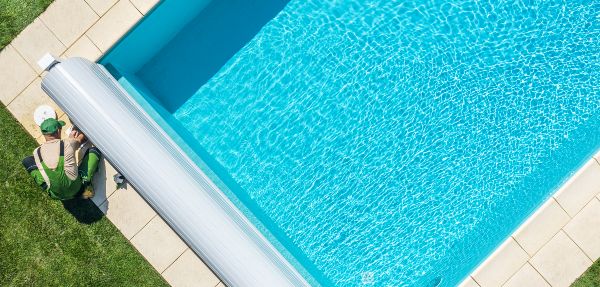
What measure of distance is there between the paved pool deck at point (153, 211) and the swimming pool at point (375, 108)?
2.20ft

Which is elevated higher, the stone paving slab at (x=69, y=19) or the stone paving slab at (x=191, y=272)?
the stone paving slab at (x=69, y=19)

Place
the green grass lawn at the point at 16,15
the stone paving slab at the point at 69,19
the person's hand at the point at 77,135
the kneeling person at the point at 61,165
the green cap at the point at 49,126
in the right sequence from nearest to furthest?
the kneeling person at the point at 61,165 < the green cap at the point at 49,126 < the person's hand at the point at 77,135 < the stone paving slab at the point at 69,19 < the green grass lawn at the point at 16,15

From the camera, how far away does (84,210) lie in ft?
21.6

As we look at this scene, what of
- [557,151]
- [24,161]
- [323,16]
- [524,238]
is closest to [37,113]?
[24,161]

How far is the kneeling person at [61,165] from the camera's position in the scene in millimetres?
6047

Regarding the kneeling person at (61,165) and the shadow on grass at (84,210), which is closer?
the kneeling person at (61,165)

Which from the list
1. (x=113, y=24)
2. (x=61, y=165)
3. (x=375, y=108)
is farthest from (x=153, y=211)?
(x=375, y=108)

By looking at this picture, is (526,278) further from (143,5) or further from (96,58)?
(96,58)

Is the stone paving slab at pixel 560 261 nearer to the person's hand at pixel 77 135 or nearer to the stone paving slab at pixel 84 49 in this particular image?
the person's hand at pixel 77 135

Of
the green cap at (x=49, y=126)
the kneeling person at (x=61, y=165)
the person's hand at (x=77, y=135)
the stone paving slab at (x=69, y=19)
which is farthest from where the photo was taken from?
the stone paving slab at (x=69, y=19)

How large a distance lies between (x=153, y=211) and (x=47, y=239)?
1.29 metres

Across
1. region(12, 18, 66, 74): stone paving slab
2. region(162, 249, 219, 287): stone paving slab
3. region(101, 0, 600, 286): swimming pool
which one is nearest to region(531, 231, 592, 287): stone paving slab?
region(101, 0, 600, 286): swimming pool

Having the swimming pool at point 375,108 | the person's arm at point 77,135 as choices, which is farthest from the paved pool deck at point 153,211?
the swimming pool at point 375,108

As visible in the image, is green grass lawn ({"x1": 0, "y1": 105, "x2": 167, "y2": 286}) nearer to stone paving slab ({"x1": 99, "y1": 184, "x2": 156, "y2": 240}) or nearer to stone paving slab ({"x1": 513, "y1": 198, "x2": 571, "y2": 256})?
stone paving slab ({"x1": 99, "y1": 184, "x2": 156, "y2": 240})
